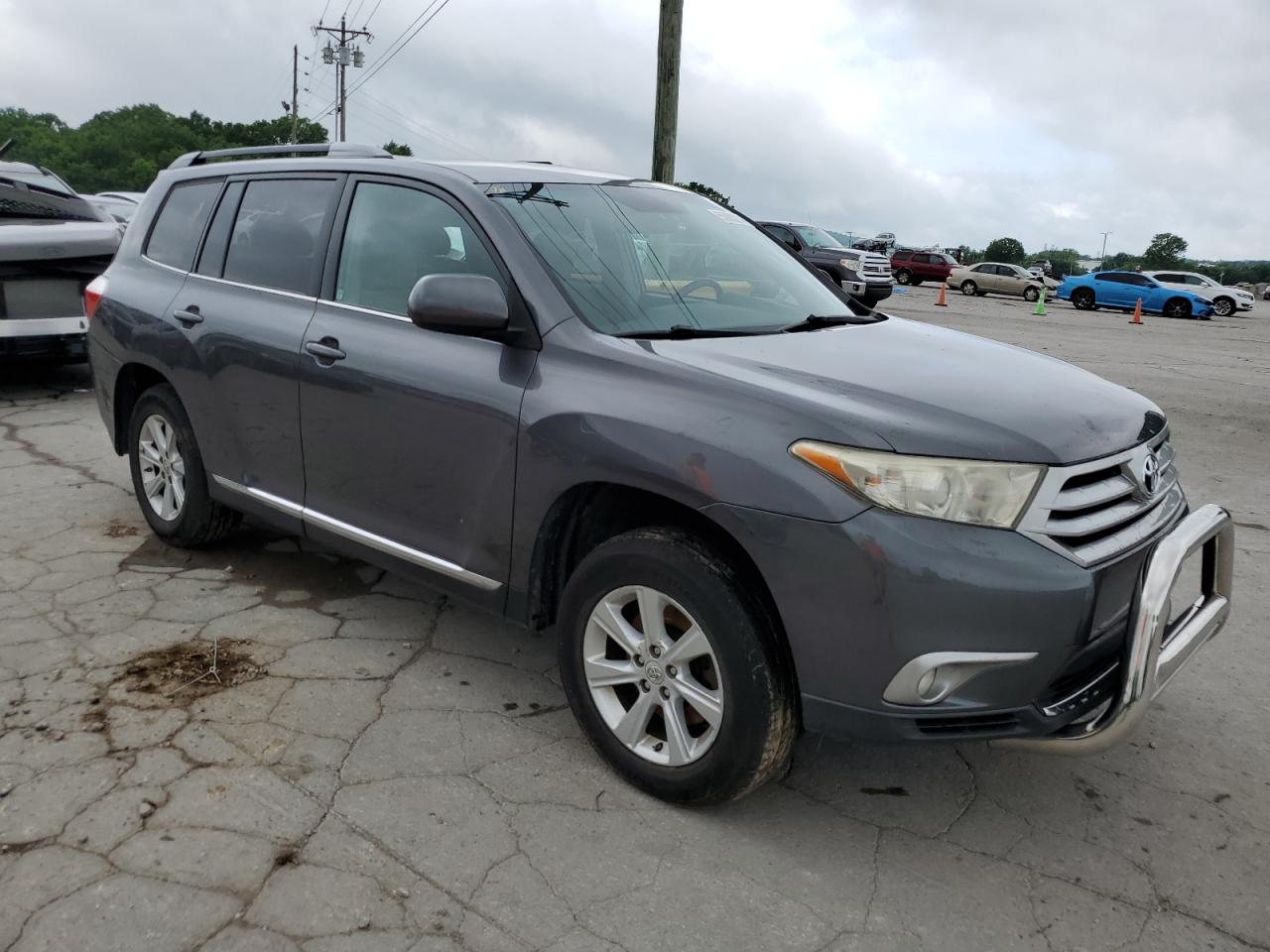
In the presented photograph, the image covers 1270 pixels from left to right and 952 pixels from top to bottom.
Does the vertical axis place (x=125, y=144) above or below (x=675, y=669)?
above

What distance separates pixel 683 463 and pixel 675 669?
0.57 meters

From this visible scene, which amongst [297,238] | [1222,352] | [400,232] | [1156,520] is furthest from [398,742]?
[1222,352]

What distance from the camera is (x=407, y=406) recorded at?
335 centimetres

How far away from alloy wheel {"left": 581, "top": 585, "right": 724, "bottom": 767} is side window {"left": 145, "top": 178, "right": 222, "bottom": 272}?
276 centimetres

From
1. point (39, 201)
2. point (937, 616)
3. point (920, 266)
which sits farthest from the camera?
point (920, 266)

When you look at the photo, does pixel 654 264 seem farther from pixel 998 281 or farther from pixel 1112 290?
pixel 998 281

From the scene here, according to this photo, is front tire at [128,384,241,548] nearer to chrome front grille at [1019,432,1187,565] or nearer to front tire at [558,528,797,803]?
front tire at [558,528,797,803]

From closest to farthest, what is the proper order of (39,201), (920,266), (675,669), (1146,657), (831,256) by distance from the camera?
1. (1146,657)
2. (675,669)
3. (39,201)
4. (831,256)
5. (920,266)

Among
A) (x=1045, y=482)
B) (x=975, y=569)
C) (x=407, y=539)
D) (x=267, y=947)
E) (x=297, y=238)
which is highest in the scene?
(x=297, y=238)

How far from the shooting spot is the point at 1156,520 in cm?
284

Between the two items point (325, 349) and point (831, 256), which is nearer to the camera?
point (325, 349)

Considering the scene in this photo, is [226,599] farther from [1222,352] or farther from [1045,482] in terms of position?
[1222,352]

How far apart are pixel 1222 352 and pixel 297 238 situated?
16.4 m

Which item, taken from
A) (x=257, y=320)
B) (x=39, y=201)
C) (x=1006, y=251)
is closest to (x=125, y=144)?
(x=1006, y=251)
